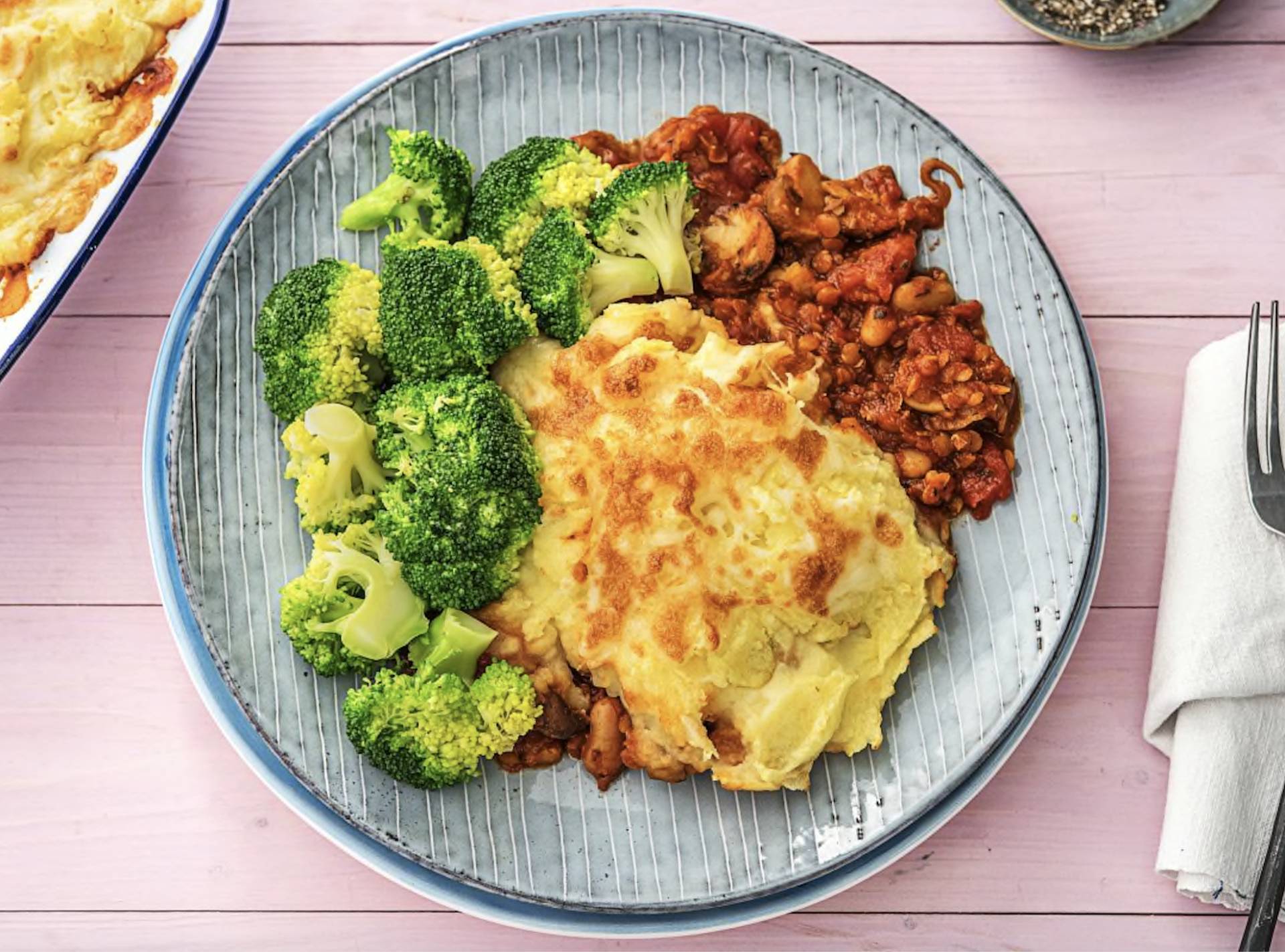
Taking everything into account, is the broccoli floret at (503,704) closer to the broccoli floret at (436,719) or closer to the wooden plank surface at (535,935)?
the broccoli floret at (436,719)

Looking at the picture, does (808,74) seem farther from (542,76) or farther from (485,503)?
(485,503)

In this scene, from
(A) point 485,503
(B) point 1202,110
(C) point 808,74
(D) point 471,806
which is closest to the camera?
(A) point 485,503

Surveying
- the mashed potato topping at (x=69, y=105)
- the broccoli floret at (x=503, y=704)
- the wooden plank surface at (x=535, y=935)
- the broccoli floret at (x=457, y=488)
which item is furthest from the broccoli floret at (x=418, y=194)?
the wooden plank surface at (x=535, y=935)

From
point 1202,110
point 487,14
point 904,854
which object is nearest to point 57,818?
point 904,854

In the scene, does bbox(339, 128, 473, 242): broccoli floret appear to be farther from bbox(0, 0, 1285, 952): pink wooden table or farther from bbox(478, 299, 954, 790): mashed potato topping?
bbox(0, 0, 1285, 952): pink wooden table

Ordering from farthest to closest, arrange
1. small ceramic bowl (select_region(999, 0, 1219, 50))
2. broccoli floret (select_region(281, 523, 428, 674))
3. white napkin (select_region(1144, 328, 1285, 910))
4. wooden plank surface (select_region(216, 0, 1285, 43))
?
wooden plank surface (select_region(216, 0, 1285, 43)), small ceramic bowl (select_region(999, 0, 1219, 50)), white napkin (select_region(1144, 328, 1285, 910)), broccoli floret (select_region(281, 523, 428, 674))

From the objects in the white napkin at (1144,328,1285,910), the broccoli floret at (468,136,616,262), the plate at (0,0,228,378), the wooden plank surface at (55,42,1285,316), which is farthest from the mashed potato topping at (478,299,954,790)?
the plate at (0,0,228,378)
